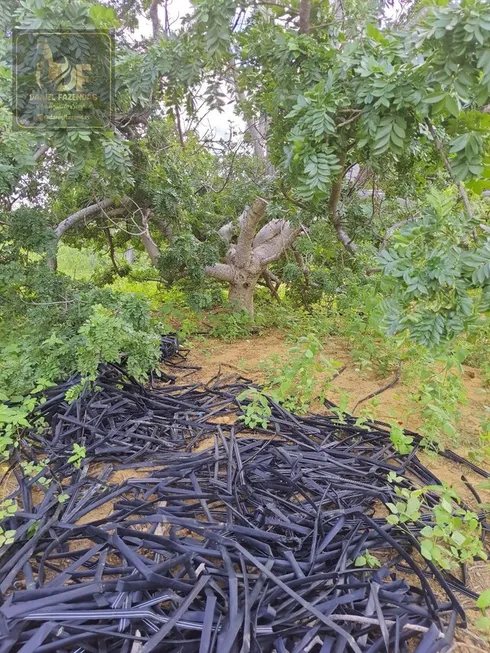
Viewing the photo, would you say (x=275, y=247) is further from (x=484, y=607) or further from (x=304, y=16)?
(x=484, y=607)

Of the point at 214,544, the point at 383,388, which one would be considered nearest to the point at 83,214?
the point at 383,388

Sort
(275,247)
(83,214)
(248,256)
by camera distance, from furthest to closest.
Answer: (275,247) < (248,256) < (83,214)

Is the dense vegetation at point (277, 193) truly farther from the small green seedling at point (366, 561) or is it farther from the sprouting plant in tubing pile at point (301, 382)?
the small green seedling at point (366, 561)

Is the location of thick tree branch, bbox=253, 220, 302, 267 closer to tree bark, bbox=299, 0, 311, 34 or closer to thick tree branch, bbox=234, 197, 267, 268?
thick tree branch, bbox=234, 197, 267, 268

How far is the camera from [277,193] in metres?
2.98

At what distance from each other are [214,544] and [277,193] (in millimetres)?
2408

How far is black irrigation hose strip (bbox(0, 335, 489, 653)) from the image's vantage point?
1.04m

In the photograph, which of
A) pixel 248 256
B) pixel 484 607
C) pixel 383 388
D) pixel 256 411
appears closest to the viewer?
pixel 484 607

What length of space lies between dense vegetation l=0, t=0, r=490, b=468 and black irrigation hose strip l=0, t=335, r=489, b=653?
0.36 meters

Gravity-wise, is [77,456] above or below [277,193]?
below

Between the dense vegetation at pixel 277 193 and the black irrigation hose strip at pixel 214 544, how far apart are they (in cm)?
36

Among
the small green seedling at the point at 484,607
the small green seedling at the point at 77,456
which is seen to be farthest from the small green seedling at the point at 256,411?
the small green seedling at the point at 484,607

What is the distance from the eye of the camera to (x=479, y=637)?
1.12 m

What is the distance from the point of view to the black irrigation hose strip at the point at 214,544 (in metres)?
1.04
